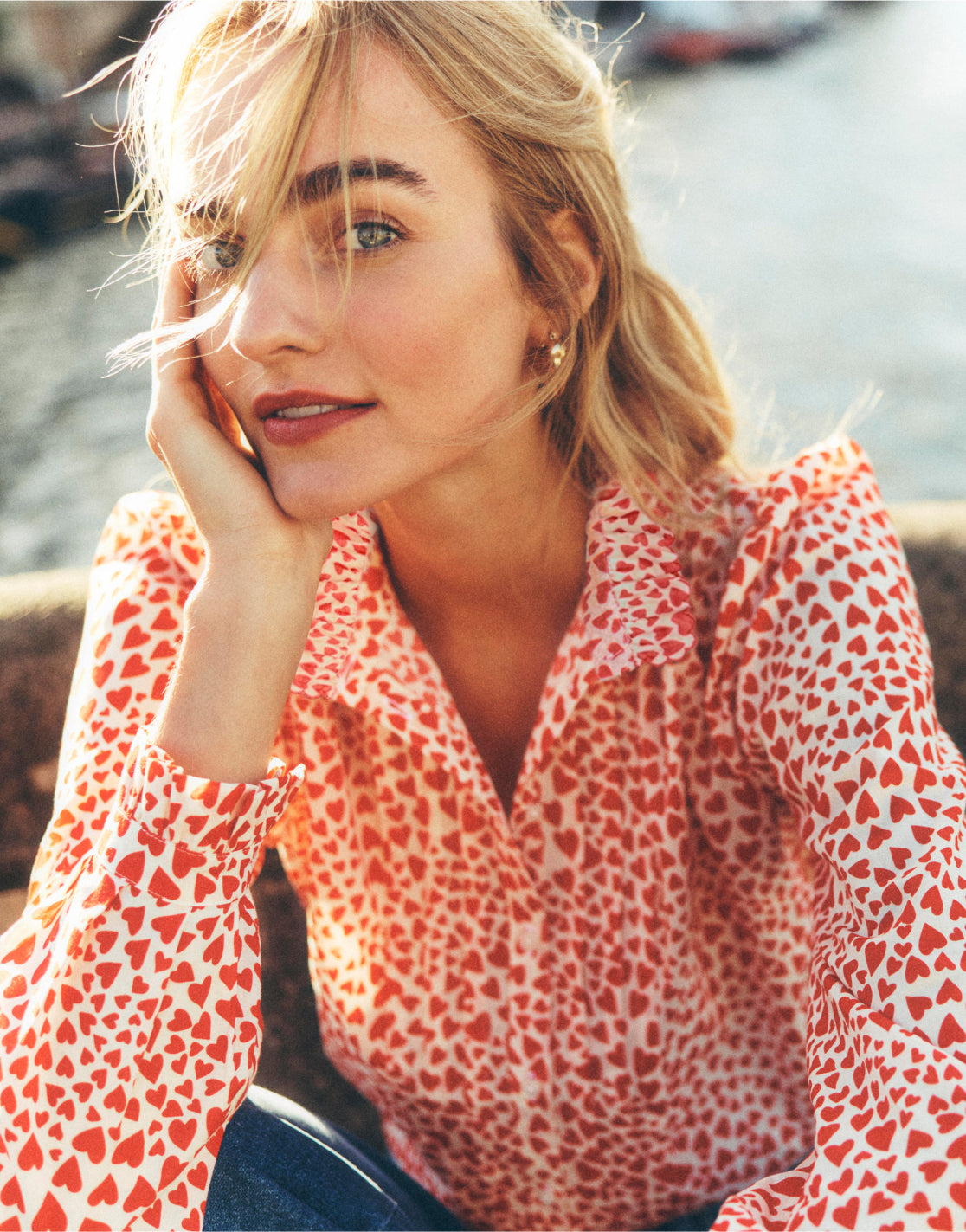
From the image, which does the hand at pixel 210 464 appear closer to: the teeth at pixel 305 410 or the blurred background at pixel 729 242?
the teeth at pixel 305 410

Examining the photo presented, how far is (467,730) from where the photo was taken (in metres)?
1.29

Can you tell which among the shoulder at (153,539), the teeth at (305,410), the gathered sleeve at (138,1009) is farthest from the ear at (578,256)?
the gathered sleeve at (138,1009)

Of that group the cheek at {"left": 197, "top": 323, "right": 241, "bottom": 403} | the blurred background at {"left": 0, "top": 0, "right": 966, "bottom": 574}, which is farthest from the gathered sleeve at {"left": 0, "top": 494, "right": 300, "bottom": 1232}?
the blurred background at {"left": 0, "top": 0, "right": 966, "bottom": 574}

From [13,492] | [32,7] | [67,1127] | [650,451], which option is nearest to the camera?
[67,1127]

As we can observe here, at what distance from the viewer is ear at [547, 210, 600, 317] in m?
1.25

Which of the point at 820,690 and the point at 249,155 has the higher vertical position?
the point at 249,155

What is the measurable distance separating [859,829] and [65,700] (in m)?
1.19

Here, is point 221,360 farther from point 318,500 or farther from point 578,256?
point 578,256

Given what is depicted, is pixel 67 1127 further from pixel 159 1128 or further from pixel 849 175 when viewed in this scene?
pixel 849 175

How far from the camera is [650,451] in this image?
138cm

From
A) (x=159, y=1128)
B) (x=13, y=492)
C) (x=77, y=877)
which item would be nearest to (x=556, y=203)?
(x=77, y=877)

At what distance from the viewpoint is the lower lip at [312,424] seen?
1.10 meters

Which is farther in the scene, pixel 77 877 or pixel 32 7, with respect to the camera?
pixel 32 7

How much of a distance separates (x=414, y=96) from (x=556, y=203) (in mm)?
221
